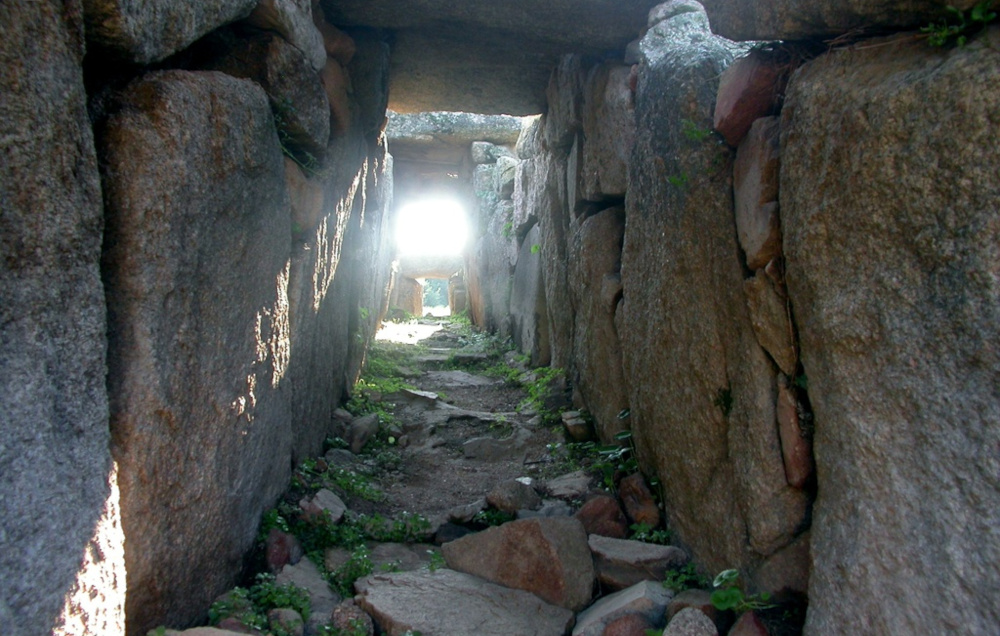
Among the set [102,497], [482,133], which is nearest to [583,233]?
[102,497]

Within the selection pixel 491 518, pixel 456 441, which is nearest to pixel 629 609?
pixel 491 518

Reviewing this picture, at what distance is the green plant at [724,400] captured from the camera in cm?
272

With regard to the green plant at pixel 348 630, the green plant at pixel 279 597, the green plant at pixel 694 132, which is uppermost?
the green plant at pixel 694 132

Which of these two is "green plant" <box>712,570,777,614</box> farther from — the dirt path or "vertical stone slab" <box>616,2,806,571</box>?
the dirt path

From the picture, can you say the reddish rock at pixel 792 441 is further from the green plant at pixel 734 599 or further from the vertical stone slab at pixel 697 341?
the green plant at pixel 734 599

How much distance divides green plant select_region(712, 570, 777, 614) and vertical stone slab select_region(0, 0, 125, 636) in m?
1.86

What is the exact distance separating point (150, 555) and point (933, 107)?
253 centimetres

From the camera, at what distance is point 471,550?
123 inches

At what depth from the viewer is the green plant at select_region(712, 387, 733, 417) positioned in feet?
8.91

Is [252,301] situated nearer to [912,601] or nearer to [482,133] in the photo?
[912,601]

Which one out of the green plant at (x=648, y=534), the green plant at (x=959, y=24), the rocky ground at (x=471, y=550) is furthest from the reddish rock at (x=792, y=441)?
the green plant at (x=959, y=24)

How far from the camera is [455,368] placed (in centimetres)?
847

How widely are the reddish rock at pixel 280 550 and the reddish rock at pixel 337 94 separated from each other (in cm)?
246

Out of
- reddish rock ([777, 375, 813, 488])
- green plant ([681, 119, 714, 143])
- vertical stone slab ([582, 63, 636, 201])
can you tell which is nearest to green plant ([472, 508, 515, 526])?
reddish rock ([777, 375, 813, 488])
